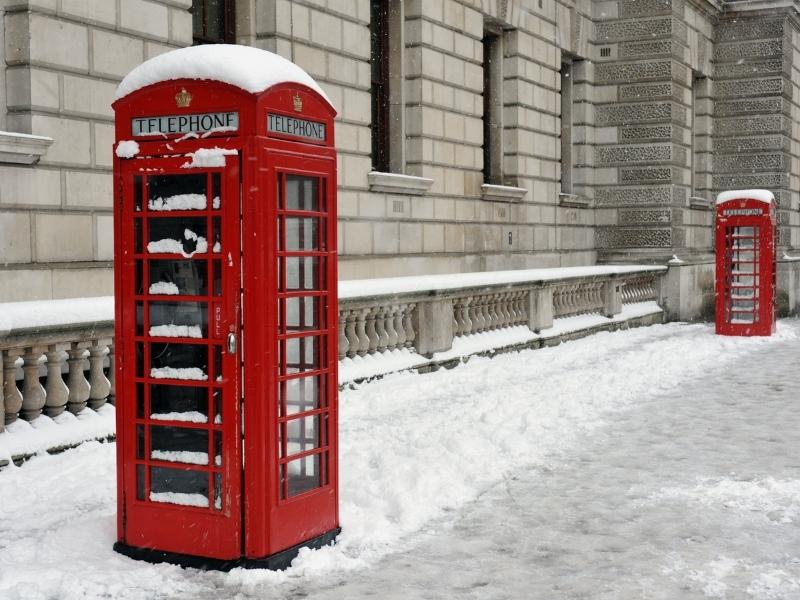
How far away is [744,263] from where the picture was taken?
1738cm

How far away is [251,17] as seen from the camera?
472 inches

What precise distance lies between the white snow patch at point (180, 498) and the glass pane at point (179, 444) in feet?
0.52

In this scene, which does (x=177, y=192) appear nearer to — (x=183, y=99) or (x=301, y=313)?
(x=183, y=99)

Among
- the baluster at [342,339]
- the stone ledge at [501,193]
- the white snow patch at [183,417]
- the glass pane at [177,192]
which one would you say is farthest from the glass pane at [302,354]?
the stone ledge at [501,193]

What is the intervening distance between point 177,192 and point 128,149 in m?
0.32

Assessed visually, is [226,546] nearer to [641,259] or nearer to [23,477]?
[23,477]

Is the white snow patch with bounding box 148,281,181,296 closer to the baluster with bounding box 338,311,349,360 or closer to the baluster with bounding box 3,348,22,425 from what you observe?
the baluster with bounding box 3,348,22,425

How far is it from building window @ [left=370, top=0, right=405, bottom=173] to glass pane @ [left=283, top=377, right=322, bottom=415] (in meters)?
10.3

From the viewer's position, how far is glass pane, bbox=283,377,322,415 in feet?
15.9

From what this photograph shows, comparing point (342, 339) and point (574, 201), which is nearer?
point (342, 339)

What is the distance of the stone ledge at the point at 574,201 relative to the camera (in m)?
20.0

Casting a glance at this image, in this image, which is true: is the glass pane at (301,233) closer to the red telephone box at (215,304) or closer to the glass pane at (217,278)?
the red telephone box at (215,304)

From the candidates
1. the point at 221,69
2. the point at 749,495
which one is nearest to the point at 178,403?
the point at 221,69

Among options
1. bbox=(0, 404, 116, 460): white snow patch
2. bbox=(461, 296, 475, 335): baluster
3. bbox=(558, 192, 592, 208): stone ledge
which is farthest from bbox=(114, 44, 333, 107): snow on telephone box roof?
bbox=(558, 192, 592, 208): stone ledge
